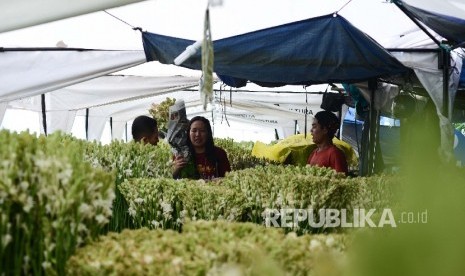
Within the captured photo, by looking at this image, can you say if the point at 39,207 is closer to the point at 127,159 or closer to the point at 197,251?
the point at 197,251

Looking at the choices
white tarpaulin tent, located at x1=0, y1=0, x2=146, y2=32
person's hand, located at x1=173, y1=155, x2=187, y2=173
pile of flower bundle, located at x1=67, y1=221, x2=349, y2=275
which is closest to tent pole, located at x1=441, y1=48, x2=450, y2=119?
person's hand, located at x1=173, y1=155, x2=187, y2=173

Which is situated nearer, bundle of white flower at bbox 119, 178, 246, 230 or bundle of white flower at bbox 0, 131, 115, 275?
bundle of white flower at bbox 0, 131, 115, 275

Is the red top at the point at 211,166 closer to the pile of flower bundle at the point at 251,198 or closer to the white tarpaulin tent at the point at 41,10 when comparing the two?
the pile of flower bundle at the point at 251,198

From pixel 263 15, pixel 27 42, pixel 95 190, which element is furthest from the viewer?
pixel 27 42

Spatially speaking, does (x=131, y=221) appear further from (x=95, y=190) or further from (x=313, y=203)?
(x=95, y=190)

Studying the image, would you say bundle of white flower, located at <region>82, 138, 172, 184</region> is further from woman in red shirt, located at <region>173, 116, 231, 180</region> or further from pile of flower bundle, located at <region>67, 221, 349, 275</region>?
pile of flower bundle, located at <region>67, 221, 349, 275</region>

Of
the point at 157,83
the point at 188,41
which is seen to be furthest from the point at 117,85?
the point at 188,41

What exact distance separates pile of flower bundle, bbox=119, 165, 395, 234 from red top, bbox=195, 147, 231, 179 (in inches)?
76.3

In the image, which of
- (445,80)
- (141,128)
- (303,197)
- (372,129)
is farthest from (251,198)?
(372,129)

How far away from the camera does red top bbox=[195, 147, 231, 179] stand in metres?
5.88

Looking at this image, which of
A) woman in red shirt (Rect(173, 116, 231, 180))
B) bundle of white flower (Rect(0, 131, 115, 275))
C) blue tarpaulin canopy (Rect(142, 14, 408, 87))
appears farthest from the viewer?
woman in red shirt (Rect(173, 116, 231, 180))

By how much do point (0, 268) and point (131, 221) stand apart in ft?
6.87

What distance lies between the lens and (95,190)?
2102mm

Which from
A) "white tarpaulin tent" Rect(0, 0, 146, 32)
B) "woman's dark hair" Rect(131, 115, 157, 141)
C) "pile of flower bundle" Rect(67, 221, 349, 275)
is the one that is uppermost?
"white tarpaulin tent" Rect(0, 0, 146, 32)
